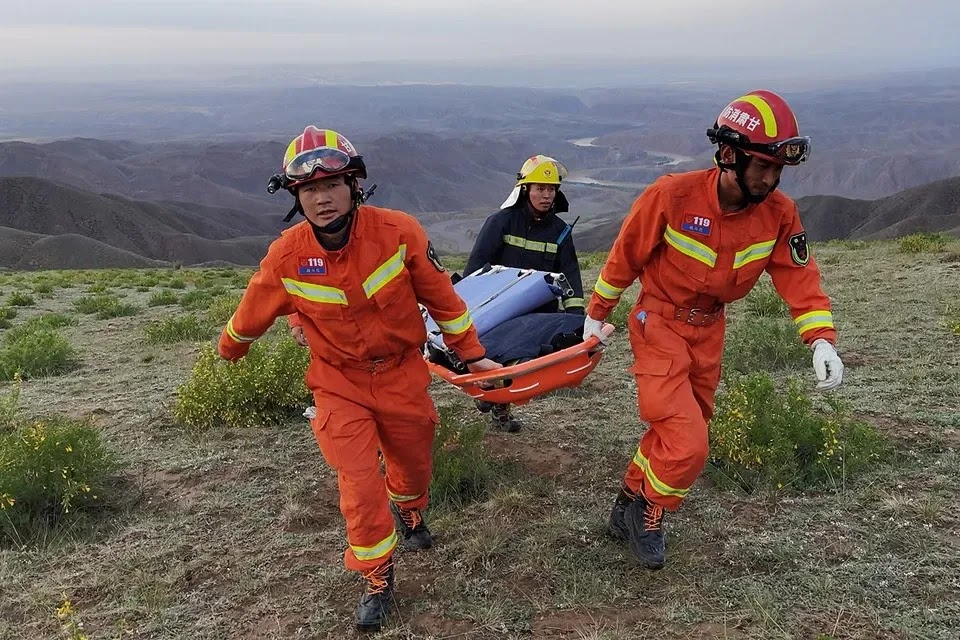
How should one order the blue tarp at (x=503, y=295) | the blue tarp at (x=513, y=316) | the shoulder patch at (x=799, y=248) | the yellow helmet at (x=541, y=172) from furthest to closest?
the yellow helmet at (x=541, y=172)
the blue tarp at (x=503, y=295)
the blue tarp at (x=513, y=316)
the shoulder patch at (x=799, y=248)

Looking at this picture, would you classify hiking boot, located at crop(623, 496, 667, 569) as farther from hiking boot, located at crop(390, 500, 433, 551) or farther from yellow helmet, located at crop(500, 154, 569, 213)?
yellow helmet, located at crop(500, 154, 569, 213)

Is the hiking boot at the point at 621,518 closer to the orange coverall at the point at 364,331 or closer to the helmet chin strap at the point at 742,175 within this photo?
the orange coverall at the point at 364,331

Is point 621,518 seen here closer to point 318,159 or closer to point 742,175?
point 742,175

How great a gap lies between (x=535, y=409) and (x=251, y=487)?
2526 millimetres

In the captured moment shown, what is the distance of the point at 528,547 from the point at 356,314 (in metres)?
1.71

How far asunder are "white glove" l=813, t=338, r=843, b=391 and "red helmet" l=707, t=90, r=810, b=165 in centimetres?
97

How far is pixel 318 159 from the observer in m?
3.38

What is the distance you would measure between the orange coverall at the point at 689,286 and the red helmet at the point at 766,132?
0.25m

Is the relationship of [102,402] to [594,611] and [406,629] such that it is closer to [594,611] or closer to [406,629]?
[406,629]

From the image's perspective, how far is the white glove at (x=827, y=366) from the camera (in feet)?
11.5

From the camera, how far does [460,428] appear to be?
17.1ft

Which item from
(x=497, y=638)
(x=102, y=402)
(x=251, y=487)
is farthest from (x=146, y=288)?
(x=497, y=638)

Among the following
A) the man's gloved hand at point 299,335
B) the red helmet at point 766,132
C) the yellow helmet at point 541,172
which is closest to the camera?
the red helmet at point 766,132

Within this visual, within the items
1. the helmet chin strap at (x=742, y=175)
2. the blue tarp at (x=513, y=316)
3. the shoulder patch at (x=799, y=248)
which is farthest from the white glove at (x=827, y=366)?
the blue tarp at (x=513, y=316)
